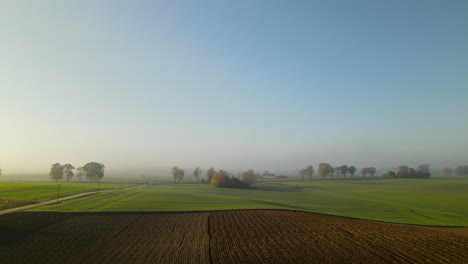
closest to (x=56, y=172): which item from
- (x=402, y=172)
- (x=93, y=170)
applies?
(x=93, y=170)

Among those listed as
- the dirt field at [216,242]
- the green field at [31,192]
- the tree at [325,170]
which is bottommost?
the dirt field at [216,242]

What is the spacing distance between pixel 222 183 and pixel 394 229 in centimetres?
8453

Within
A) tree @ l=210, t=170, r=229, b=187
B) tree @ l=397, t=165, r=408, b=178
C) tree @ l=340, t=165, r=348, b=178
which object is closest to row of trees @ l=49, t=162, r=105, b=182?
tree @ l=210, t=170, r=229, b=187

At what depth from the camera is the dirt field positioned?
1930cm

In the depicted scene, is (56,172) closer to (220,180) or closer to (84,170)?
(84,170)

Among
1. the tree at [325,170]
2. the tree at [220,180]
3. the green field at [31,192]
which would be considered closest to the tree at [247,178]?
the tree at [220,180]

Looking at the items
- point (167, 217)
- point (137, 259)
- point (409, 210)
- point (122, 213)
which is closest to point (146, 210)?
point (122, 213)

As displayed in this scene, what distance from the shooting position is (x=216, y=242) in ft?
77.0

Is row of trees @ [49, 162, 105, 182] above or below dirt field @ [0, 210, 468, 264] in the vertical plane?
above

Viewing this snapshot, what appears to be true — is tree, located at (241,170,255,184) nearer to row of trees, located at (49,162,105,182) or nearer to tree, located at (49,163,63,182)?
row of trees, located at (49,162,105,182)

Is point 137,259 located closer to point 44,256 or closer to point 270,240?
point 44,256

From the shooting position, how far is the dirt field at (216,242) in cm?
1930

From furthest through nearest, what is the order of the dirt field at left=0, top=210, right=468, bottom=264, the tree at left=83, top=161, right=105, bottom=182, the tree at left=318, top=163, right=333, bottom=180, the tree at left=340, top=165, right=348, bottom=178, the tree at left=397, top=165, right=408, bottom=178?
the tree at left=340, top=165, right=348, bottom=178 → the tree at left=318, top=163, right=333, bottom=180 → the tree at left=397, top=165, right=408, bottom=178 → the tree at left=83, top=161, right=105, bottom=182 → the dirt field at left=0, top=210, right=468, bottom=264

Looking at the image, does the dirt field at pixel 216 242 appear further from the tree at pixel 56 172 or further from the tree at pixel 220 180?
the tree at pixel 56 172
